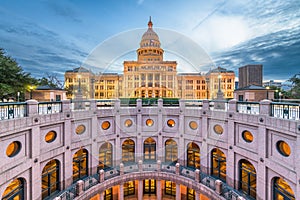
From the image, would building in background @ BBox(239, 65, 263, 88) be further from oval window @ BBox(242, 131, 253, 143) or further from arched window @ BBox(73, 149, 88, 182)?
arched window @ BBox(73, 149, 88, 182)

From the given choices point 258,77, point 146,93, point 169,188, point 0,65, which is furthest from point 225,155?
point 146,93

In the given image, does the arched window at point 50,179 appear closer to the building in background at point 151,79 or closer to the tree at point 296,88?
the tree at point 296,88

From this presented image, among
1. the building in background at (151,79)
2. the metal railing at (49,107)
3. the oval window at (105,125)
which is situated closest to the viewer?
→ the metal railing at (49,107)

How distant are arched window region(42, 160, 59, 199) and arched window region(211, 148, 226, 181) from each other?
14.0 meters

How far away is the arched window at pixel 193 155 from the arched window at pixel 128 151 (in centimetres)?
628

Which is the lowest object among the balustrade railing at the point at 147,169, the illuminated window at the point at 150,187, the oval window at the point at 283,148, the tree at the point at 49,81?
the illuminated window at the point at 150,187

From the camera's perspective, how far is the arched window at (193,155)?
15.4 m

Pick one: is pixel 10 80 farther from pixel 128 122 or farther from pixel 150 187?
pixel 150 187

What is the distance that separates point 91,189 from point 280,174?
13.6 m

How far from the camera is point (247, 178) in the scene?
1143 centimetres

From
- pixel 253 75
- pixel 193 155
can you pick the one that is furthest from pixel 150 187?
pixel 253 75

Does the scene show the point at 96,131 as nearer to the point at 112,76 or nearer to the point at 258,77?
the point at 258,77

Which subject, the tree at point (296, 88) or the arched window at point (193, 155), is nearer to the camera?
the arched window at point (193, 155)

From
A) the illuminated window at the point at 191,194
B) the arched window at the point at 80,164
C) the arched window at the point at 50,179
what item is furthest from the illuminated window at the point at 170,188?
the arched window at the point at 50,179
